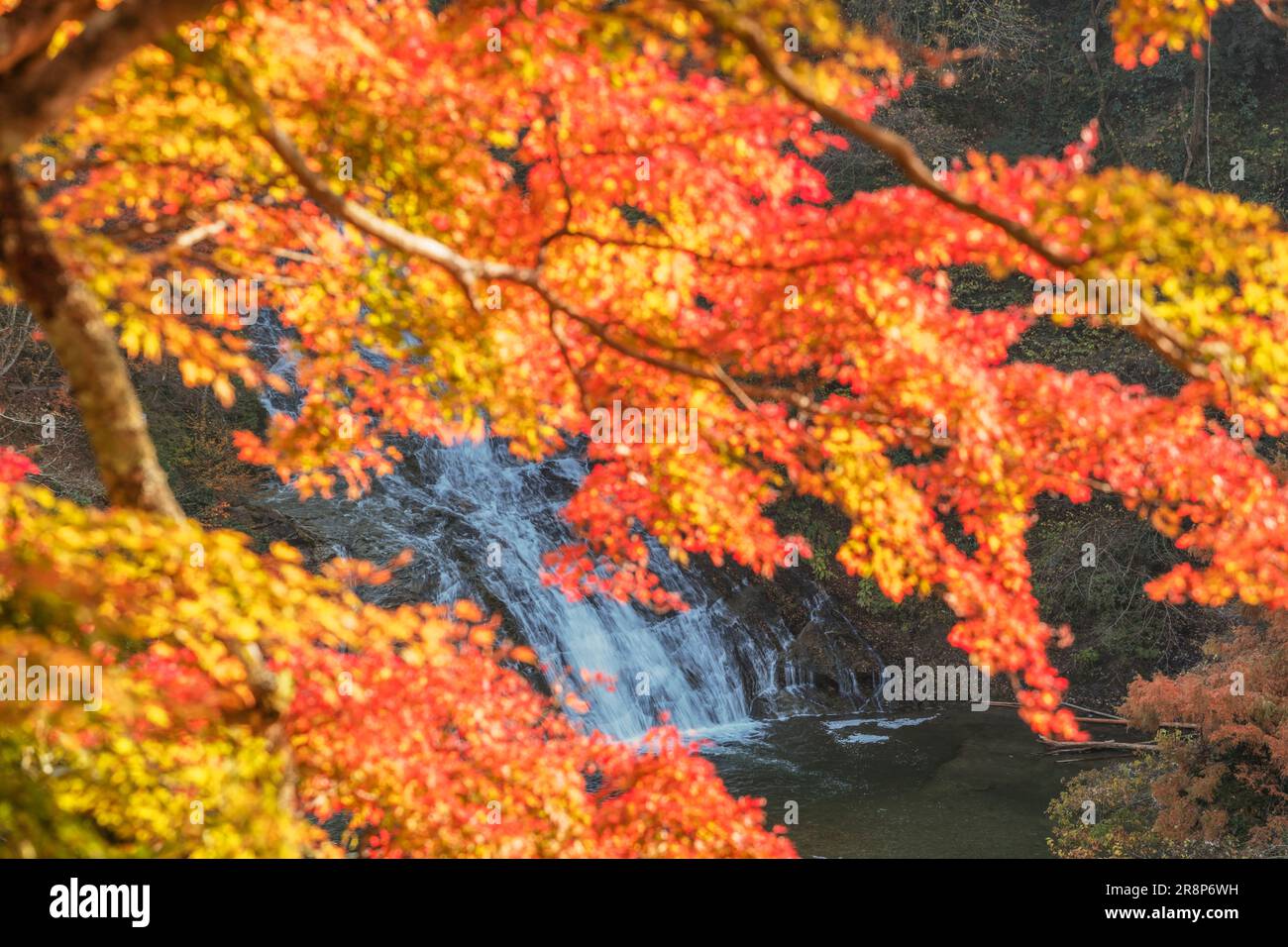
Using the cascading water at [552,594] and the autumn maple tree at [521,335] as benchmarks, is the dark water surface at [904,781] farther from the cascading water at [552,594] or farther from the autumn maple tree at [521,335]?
the autumn maple tree at [521,335]

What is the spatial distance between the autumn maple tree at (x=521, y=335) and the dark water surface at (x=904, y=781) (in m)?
5.83

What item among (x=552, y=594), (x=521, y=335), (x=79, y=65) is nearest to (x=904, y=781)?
(x=552, y=594)

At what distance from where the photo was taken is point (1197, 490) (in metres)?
5.47

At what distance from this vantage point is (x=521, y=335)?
241 inches

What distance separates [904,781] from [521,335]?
29.5 ft

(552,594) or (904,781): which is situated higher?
(552,594)

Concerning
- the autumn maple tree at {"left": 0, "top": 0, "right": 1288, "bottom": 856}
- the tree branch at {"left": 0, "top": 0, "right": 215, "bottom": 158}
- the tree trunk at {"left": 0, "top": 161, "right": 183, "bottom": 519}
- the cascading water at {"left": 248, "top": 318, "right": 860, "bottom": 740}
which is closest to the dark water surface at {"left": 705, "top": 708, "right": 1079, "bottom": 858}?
the cascading water at {"left": 248, "top": 318, "right": 860, "bottom": 740}

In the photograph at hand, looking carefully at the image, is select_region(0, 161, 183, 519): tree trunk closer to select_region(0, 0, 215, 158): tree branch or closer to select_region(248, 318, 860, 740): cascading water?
select_region(0, 0, 215, 158): tree branch

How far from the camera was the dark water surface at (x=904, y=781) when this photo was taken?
443 inches

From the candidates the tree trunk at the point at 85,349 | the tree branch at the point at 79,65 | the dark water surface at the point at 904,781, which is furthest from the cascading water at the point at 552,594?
the tree branch at the point at 79,65

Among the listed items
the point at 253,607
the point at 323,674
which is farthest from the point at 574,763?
the point at 253,607

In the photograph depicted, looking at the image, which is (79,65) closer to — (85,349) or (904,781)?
(85,349)

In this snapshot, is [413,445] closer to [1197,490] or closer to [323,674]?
[323,674]
